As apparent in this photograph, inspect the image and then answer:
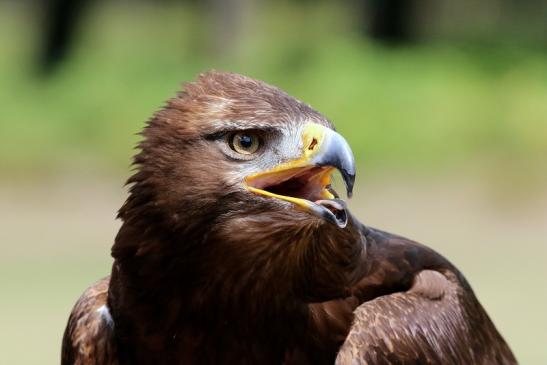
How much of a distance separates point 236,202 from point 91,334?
110 cm

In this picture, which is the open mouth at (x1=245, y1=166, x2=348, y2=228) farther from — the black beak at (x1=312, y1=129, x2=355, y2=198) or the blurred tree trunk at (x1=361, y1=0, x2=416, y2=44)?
the blurred tree trunk at (x1=361, y1=0, x2=416, y2=44)

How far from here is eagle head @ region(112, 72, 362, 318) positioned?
4.43 m

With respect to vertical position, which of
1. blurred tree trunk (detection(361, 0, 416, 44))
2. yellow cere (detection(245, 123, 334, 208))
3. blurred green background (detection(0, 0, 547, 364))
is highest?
blurred tree trunk (detection(361, 0, 416, 44))

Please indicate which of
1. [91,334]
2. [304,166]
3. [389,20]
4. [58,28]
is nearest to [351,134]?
[389,20]

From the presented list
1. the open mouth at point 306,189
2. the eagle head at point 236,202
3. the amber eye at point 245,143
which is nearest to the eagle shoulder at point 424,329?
the eagle head at point 236,202

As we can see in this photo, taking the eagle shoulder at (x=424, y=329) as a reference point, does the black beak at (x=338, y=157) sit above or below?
above

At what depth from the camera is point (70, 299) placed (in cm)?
1120

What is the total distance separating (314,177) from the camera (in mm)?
4551

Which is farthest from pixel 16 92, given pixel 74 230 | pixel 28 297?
pixel 28 297

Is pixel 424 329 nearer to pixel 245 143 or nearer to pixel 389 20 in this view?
pixel 245 143

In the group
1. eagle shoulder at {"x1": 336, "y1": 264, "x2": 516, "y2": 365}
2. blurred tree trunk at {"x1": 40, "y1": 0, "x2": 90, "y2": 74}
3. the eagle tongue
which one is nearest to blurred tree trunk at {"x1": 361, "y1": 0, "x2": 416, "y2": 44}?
blurred tree trunk at {"x1": 40, "y1": 0, "x2": 90, "y2": 74}

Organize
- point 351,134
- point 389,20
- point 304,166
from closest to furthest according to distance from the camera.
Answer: point 304,166
point 351,134
point 389,20

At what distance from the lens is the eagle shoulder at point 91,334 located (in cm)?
516

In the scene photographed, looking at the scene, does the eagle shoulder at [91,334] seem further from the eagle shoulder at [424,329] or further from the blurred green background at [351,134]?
the blurred green background at [351,134]
